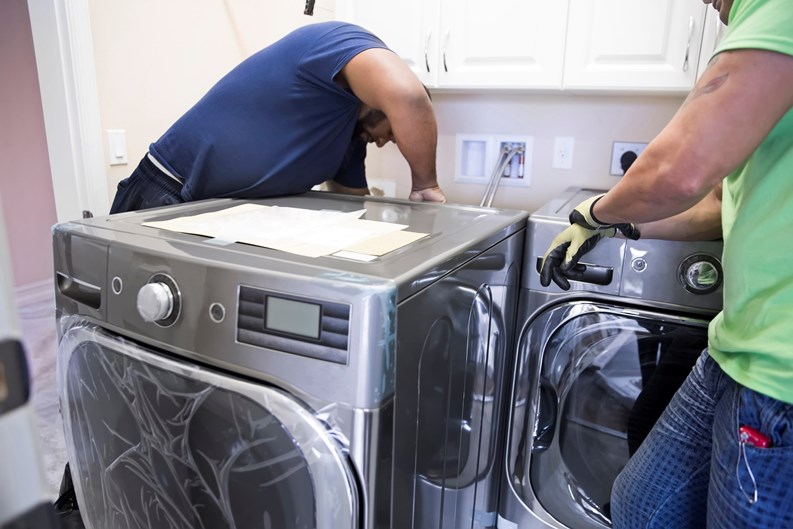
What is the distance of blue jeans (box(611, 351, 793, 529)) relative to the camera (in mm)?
643

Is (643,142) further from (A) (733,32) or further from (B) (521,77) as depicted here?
(A) (733,32)

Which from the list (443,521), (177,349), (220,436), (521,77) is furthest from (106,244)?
(521,77)

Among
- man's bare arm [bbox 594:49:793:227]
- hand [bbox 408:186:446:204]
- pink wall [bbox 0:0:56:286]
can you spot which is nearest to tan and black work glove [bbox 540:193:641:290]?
man's bare arm [bbox 594:49:793:227]

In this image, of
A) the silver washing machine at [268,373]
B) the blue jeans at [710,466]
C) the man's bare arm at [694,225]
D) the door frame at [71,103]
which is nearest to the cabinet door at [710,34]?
the man's bare arm at [694,225]

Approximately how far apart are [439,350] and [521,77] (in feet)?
3.28

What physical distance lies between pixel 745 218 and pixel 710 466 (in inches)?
14.3

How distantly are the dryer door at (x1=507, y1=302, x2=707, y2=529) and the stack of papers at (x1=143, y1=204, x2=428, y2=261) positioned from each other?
0.43 m

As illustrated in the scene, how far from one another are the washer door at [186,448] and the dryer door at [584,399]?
0.60 m

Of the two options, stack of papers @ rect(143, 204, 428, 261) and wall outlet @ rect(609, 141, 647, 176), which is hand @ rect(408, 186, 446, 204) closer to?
stack of papers @ rect(143, 204, 428, 261)

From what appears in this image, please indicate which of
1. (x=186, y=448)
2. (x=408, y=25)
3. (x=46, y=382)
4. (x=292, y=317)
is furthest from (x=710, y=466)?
(x=46, y=382)

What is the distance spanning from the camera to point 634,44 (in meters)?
1.40

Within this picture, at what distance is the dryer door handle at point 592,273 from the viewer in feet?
3.45

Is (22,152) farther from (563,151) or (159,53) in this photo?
(563,151)

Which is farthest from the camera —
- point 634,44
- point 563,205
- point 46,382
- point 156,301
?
point 46,382
